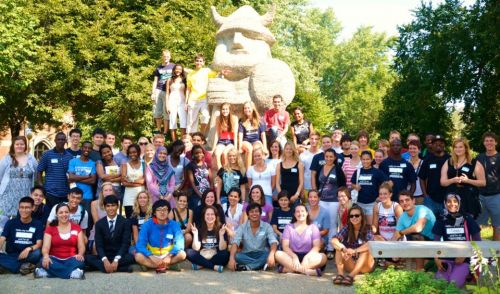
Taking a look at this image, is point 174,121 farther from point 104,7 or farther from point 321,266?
point 104,7

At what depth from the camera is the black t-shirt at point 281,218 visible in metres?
8.88

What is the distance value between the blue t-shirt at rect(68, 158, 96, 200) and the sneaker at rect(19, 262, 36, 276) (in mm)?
1522

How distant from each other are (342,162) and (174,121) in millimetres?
4203

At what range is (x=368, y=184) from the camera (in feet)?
29.0

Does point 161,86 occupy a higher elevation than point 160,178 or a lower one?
higher

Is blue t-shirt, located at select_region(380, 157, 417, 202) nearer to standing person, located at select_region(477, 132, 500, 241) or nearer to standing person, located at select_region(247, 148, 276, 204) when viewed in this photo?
standing person, located at select_region(477, 132, 500, 241)

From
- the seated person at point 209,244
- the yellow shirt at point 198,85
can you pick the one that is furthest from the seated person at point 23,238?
the yellow shirt at point 198,85

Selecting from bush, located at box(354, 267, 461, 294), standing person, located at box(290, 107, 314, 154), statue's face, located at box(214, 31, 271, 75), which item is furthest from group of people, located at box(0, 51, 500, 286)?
statue's face, located at box(214, 31, 271, 75)

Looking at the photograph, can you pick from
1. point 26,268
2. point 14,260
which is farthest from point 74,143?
point 26,268

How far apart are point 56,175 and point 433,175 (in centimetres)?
589

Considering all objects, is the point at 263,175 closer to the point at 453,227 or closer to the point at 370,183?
the point at 370,183

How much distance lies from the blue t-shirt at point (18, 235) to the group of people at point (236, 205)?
1cm

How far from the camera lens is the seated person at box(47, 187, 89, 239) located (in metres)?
8.52

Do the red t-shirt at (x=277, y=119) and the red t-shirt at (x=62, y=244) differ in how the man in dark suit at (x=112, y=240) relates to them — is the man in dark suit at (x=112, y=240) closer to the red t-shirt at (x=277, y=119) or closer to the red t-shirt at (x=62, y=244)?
the red t-shirt at (x=62, y=244)
